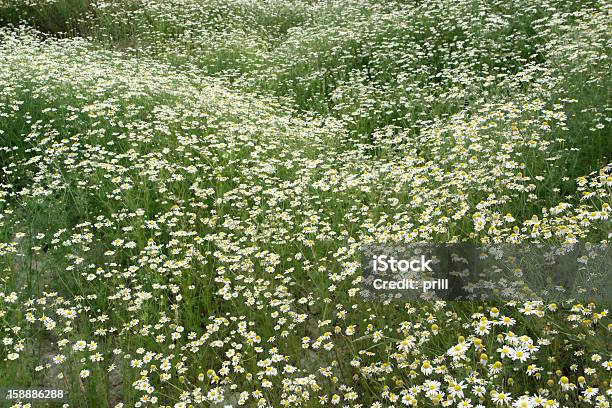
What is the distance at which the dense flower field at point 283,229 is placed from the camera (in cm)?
336

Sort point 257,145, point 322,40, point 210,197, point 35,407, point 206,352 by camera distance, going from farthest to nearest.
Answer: point 322,40, point 257,145, point 210,197, point 206,352, point 35,407

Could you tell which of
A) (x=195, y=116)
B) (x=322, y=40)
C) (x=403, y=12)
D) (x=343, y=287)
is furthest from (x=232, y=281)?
(x=403, y=12)

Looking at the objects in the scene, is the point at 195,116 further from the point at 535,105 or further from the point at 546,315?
the point at 546,315

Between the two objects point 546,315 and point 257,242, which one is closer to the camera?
point 546,315

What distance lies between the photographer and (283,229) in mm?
4668

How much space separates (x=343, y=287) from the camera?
4.18 meters

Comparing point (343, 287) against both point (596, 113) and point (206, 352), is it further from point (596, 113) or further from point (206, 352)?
point (596, 113)

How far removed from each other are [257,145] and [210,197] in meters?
1.21

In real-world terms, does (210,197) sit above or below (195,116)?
below

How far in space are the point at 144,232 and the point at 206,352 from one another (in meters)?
1.55

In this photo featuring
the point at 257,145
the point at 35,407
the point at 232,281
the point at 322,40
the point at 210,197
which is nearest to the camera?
the point at 35,407

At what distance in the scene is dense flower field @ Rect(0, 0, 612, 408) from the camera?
132 inches

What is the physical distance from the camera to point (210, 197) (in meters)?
5.52

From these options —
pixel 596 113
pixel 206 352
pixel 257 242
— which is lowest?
pixel 206 352
